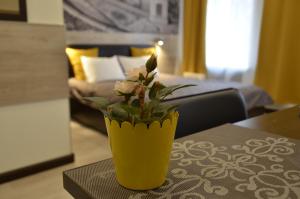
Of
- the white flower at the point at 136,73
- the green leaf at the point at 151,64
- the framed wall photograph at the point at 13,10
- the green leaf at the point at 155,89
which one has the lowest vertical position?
the green leaf at the point at 155,89

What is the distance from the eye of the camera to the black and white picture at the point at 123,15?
13.1 ft

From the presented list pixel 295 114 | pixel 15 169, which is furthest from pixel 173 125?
pixel 15 169

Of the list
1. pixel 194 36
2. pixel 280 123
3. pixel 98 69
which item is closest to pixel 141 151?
pixel 280 123

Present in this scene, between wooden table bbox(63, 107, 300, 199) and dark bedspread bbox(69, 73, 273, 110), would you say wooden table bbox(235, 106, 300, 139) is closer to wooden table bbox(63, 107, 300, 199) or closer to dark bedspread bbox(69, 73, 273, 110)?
wooden table bbox(63, 107, 300, 199)

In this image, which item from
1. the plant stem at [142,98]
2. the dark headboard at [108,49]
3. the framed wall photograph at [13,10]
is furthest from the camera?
the dark headboard at [108,49]

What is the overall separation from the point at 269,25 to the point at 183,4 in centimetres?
167

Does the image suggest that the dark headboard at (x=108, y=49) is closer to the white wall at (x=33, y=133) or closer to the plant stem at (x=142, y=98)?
the white wall at (x=33, y=133)

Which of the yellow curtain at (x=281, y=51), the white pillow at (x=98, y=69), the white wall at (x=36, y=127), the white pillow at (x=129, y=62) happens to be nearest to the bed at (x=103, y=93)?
the white pillow at (x=98, y=69)

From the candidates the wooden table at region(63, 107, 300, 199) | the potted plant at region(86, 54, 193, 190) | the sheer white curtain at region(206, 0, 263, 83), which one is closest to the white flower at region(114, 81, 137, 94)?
the potted plant at region(86, 54, 193, 190)

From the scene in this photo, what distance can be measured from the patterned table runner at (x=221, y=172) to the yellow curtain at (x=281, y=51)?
10.3 feet

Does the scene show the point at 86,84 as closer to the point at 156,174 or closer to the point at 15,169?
the point at 15,169

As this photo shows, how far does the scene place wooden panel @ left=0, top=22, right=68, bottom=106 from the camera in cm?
207

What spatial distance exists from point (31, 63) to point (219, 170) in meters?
1.84

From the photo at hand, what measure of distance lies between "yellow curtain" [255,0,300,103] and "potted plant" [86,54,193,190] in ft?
12.0
